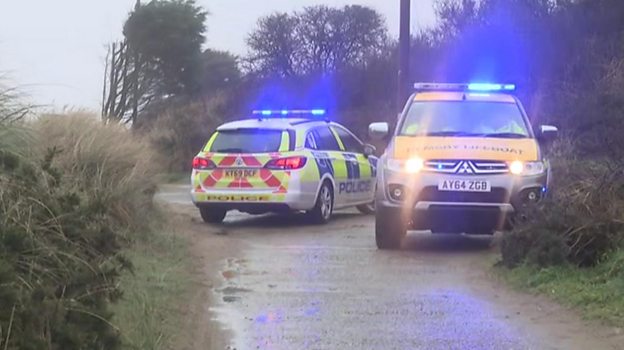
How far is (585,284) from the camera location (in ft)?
24.5

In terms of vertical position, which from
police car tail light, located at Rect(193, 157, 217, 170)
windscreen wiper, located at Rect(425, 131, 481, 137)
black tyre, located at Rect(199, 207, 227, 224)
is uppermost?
windscreen wiper, located at Rect(425, 131, 481, 137)

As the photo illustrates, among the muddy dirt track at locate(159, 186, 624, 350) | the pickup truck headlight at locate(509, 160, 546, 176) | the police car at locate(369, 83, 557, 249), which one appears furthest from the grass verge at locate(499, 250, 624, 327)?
the pickup truck headlight at locate(509, 160, 546, 176)

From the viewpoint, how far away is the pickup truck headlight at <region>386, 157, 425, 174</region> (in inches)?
395

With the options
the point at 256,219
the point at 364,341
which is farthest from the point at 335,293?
the point at 256,219

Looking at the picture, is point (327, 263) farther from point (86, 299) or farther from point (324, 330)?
point (86, 299)

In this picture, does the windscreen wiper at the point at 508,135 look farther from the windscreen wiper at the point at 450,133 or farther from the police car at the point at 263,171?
the police car at the point at 263,171

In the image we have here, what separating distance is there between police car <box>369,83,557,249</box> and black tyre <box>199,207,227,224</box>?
11.9 feet

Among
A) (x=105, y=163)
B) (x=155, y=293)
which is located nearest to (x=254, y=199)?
(x=105, y=163)

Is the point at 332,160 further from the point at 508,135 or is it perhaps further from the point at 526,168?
A: the point at 526,168

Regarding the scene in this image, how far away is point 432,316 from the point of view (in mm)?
6938

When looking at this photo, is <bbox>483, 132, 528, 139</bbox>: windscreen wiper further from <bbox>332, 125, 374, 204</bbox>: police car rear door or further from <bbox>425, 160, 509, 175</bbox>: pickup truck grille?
<bbox>332, 125, 374, 204</bbox>: police car rear door

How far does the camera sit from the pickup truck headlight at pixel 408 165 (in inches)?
395

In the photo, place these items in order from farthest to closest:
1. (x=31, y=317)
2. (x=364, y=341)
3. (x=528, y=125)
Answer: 1. (x=528, y=125)
2. (x=364, y=341)
3. (x=31, y=317)

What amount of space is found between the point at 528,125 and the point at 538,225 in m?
2.62
